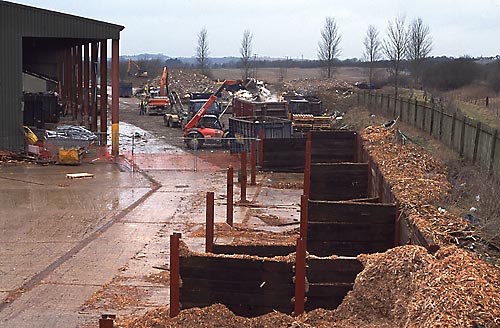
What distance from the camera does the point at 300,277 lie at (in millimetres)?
8867

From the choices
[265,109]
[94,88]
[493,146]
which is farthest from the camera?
[265,109]

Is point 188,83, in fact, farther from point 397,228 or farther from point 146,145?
point 397,228

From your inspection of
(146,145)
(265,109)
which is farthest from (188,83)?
(146,145)

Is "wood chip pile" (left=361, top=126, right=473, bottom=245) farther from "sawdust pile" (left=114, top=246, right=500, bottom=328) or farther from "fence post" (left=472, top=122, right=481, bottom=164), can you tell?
"sawdust pile" (left=114, top=246, right=500, bottom=328)

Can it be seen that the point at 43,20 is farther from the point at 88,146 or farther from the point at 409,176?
the point at 409,176

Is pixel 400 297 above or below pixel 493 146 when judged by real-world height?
below

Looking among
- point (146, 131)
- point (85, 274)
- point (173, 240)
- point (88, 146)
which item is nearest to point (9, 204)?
point (85, 274)

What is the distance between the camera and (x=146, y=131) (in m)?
46.6

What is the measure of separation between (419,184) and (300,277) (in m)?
7.51

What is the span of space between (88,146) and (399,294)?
83.1 feet

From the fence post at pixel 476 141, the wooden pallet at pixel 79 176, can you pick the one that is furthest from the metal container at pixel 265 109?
the fence post at pixel 476 141

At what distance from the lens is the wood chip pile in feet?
36.8

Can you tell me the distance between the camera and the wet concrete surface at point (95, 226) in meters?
12.3

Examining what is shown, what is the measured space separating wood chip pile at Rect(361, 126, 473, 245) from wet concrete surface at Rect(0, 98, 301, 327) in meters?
3.24
